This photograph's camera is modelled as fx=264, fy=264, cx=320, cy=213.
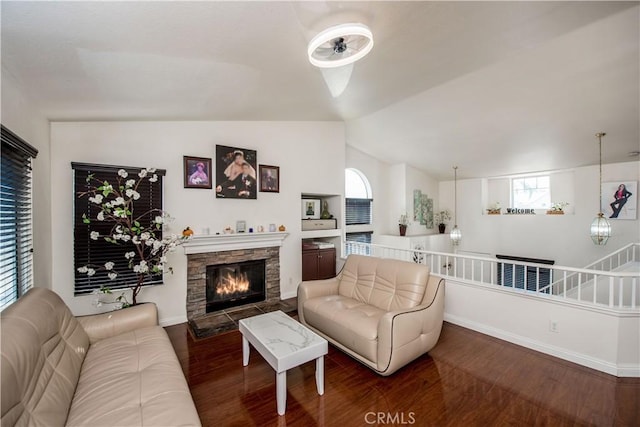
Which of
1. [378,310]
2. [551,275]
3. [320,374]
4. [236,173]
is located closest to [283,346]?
[320,374]

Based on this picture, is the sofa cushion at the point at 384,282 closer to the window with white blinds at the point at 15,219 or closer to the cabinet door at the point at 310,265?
the cabinet door at the point at 310,265

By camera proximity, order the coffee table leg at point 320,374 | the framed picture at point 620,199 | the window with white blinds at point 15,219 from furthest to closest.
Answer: the framed picture at point 620,199, the coffee table leg at point 320,374, the window with white blinds at point 15,219

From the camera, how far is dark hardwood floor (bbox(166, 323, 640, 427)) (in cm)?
194

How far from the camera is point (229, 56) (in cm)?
212

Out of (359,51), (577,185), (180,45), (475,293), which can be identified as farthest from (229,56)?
(577,185)

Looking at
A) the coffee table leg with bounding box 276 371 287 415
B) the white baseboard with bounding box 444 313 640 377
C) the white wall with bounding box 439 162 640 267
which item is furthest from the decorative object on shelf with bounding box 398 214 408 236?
the coffee table leg with bounding box 276 371 287 415

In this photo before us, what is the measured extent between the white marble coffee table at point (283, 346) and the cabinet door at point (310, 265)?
2.15 m

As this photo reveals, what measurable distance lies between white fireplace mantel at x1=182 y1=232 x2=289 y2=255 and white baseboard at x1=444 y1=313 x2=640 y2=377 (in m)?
2.89

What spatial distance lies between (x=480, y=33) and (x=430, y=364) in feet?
10.1

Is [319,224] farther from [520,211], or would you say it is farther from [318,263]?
[520,211]

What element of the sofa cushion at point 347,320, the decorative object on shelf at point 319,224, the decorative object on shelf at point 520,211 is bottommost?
the sofa cushion at point 347,320

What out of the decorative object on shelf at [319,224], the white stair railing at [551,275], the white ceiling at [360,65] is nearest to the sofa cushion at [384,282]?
the white stair railing at [551,275]

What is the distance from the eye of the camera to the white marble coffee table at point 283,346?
1968 mm

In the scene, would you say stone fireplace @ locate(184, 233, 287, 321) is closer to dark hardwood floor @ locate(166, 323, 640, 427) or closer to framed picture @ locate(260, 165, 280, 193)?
framed picture @ locate(260, 165, 280, 193)
